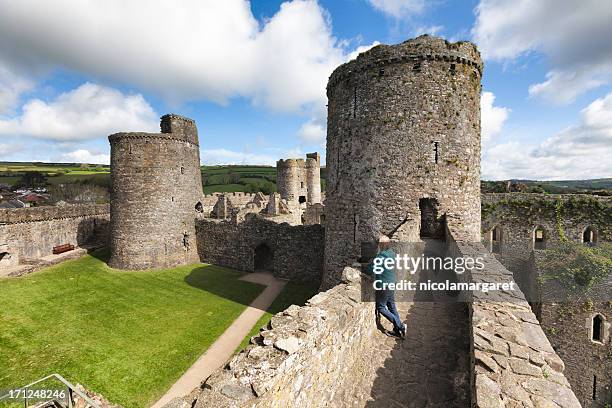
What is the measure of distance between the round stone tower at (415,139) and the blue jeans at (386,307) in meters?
3.42

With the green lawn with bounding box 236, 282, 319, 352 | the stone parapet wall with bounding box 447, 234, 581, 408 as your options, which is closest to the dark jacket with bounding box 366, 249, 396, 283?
the stone parapet wall with bounding box 447, 234, 581, 408

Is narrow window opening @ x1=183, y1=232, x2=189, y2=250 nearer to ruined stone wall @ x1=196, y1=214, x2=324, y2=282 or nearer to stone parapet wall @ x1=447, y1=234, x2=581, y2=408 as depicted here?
ruined stone wall @ x1=196, y1=214, x2=324, y2=282

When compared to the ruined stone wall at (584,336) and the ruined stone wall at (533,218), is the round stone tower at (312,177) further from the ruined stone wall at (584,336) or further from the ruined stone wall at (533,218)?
the ruined stone wall at (584,336)

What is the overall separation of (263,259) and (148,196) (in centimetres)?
864

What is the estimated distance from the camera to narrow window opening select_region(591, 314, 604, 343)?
1558cm

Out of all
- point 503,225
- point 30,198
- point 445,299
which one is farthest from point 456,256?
point 30,198

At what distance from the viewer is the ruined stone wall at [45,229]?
1984cm


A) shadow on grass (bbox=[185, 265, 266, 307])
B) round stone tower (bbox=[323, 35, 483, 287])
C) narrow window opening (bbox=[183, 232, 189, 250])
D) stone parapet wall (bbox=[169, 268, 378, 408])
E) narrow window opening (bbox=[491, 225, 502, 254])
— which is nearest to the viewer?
stone parapet wall (bbox=[169, 268, 378, 408])

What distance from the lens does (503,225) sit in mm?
21281

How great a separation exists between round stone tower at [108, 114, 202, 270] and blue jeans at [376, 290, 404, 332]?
657 inches

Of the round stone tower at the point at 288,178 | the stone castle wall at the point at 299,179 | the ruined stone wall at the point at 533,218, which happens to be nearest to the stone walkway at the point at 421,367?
the ruined stone wall at the point at 533,218

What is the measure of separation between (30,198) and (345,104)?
6073 centimetres

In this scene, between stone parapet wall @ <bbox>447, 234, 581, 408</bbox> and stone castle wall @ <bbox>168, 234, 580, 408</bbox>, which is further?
stone castle wall @ <bbox>168, 234, 580, 408</bbox>

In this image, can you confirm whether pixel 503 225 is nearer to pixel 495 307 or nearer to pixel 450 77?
pixel 450 77
